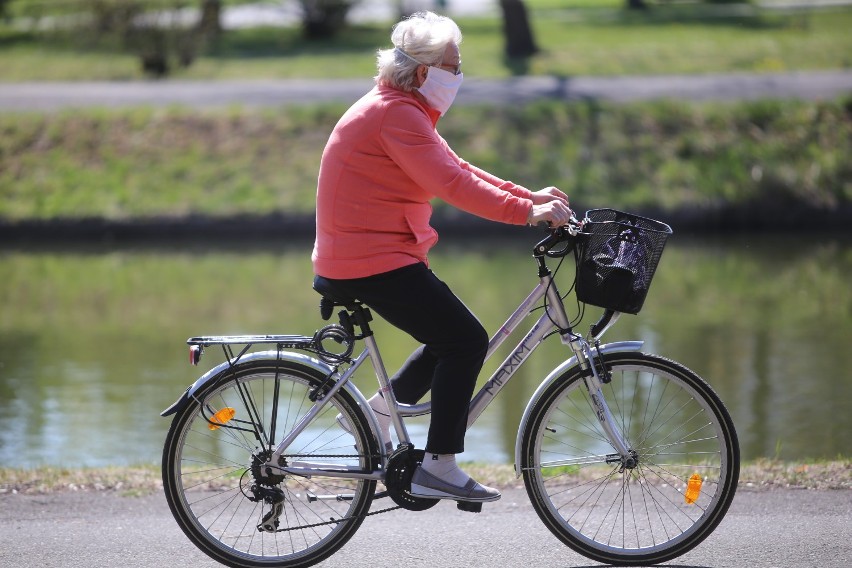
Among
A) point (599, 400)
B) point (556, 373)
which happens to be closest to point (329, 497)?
point (556, 373)

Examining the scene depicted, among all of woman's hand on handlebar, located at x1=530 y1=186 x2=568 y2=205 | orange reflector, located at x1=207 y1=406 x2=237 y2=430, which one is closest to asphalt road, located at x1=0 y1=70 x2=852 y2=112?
woman's hand on handlebar, located at x1=530 y1=186 x2=568 y2=205

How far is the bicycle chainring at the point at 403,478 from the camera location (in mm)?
4496

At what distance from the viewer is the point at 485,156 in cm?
1530

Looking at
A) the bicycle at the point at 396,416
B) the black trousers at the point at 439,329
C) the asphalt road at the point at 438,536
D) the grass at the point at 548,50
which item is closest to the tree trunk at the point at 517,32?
the grass at the point at 548,50

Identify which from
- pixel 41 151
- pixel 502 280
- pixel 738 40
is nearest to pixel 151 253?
pixel 41 151

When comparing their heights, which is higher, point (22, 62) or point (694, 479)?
Result: point (694, 479)

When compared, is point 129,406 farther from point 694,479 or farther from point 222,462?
point 694,479

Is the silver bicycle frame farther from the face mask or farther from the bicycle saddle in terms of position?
the face mask

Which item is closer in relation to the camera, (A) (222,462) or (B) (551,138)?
(A) (222,462)

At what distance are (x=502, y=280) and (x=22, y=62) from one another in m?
14.2

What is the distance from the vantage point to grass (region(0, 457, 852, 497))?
5.45 meters

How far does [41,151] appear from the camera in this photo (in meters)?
15.9

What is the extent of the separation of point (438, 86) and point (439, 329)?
82 centimetres

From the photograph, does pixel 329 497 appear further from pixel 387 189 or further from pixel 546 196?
pixel 546 196
